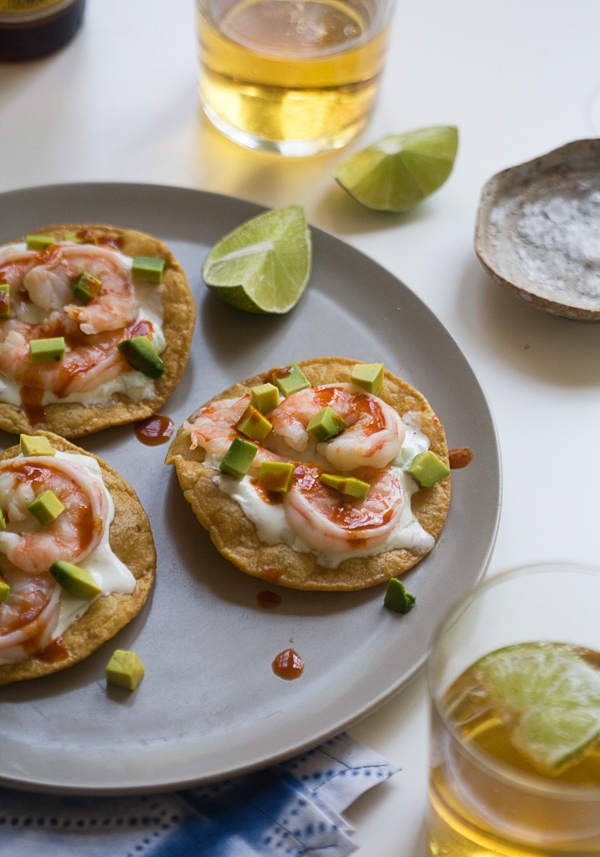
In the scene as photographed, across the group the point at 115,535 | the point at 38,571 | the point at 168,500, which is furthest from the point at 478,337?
the point at 38,571

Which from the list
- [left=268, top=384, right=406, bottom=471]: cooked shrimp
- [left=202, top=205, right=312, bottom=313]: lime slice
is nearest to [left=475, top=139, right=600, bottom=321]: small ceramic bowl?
[left=202, top=205, right=312, bottom=313]: lime slice

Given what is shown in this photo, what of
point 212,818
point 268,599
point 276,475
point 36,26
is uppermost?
point 36,26

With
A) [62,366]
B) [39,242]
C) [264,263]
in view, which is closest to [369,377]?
[264,263]

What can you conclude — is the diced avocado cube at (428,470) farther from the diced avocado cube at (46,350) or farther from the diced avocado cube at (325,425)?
the diced avocado cube at (46,350)

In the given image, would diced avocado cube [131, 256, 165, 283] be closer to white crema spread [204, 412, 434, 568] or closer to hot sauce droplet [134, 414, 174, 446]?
hot sauce droplet [134, 414, 174, 446]

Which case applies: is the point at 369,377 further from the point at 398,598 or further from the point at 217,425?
the point at 398,598

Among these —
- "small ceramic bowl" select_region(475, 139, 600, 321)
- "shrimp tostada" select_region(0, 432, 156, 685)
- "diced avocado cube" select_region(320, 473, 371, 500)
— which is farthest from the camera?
"small ceramic bowl" select_region(475, 139, 600, 321)
